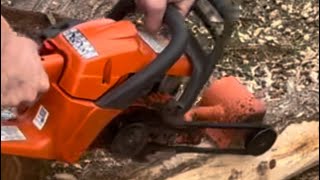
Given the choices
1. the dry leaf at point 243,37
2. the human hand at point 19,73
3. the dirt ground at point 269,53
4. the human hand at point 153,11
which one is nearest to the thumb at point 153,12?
the human hand at point 153,11

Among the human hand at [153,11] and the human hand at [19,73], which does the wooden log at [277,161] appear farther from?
the human hand at [19,73]

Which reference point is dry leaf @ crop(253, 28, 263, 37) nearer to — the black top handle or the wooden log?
the wooden log

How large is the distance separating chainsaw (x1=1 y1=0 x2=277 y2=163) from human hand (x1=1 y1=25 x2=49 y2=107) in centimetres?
16

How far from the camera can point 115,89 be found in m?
2.14

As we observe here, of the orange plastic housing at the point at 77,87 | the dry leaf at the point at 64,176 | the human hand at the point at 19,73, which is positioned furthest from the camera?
the dry leaf at the point at 64,176

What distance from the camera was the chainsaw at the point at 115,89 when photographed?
210 centimetres

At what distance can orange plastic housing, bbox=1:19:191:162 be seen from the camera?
2086 millimetres

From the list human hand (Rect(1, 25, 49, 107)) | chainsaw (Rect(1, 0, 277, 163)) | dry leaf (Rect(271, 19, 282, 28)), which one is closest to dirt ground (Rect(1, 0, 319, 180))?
dry leaf (Rect(271, 19, 282, 28))

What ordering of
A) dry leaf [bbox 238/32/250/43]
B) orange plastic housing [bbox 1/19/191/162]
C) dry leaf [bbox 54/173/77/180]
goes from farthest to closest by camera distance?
dry leaf [bbox 238/32/250/43]
dry leaf [bbox 54/173/77/180]
orange plastic housing [bbox 1/19/191/162]

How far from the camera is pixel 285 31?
3.19 m

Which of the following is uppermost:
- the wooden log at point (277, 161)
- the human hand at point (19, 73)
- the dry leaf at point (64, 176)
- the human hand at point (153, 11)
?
the human hand at point (19, 73)

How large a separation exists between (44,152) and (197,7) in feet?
1.82

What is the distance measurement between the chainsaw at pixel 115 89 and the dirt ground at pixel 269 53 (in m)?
0.32

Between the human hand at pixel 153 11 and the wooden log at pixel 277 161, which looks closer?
the human hand at pixel 153 11
